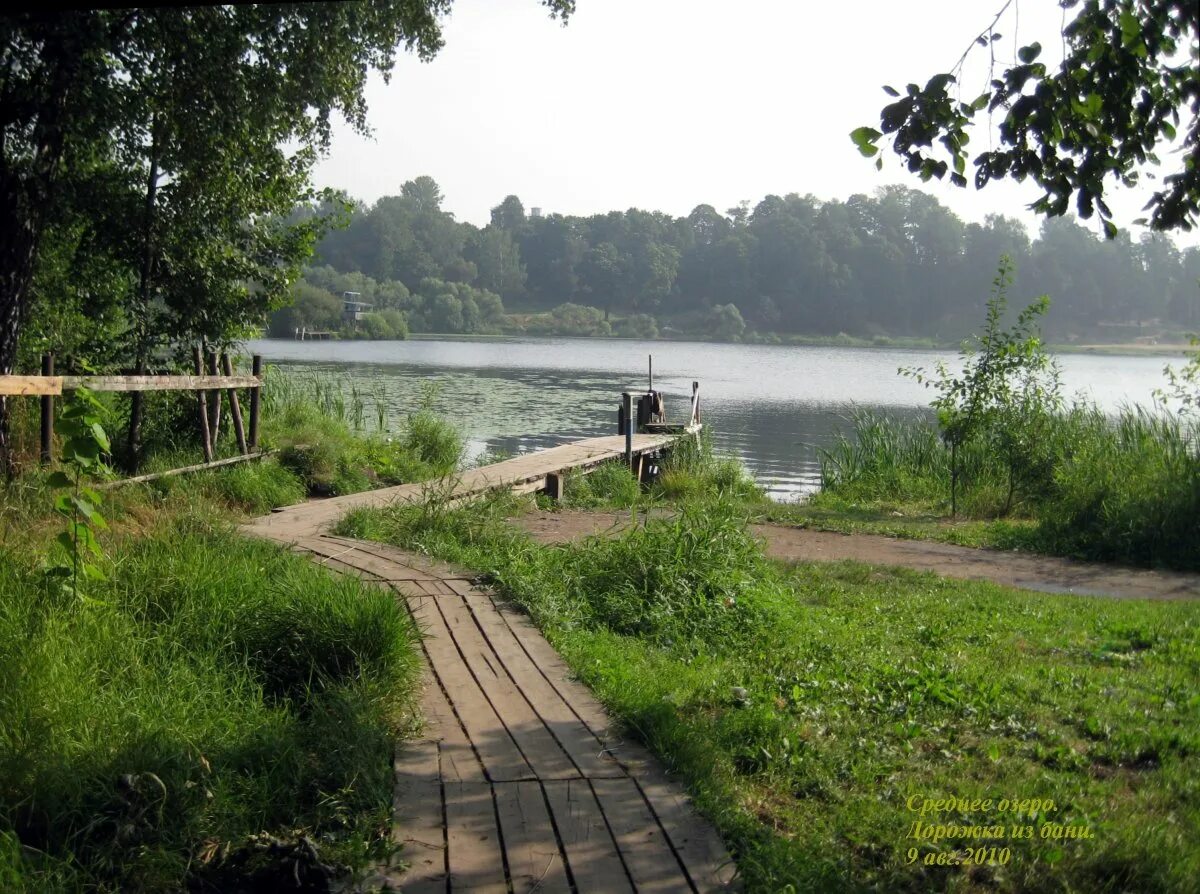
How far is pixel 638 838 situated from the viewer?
3.48 m

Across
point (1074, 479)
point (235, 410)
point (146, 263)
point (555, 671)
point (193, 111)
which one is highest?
point (193, 111)

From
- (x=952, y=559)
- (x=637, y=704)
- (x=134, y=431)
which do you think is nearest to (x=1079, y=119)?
(x=637, y=704)

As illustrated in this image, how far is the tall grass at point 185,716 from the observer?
341 centimetres

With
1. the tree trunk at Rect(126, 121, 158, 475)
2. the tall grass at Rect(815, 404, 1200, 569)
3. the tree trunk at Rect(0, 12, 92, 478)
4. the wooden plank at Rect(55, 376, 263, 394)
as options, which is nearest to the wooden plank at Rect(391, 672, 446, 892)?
the wooden plank at Rect(55, 376, 263, 394)

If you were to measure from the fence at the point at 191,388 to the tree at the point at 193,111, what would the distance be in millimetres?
338

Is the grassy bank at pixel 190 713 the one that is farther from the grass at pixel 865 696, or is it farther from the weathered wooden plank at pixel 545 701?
the grass at pixel 865 696

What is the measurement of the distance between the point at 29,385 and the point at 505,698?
14.8ft

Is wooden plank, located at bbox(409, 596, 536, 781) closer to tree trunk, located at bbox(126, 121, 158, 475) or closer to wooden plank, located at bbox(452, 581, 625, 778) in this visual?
wooden plank, located at bbox(452, 581, 625, 778)

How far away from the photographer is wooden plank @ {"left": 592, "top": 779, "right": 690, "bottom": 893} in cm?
323

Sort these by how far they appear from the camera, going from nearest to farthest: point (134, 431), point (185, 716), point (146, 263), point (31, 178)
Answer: point (185, 716) < point (31, 178) < point (134, 431) < point (146, 263)

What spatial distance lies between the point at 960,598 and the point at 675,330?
85925mm

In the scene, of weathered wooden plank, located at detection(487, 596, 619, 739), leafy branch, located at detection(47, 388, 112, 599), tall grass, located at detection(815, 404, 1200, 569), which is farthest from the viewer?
tall grass, located at detection(815, 404, 1200, 569)

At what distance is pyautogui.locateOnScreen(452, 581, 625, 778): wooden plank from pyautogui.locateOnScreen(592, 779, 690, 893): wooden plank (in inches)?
5.5

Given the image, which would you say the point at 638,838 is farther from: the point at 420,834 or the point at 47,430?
the point at 47,430
